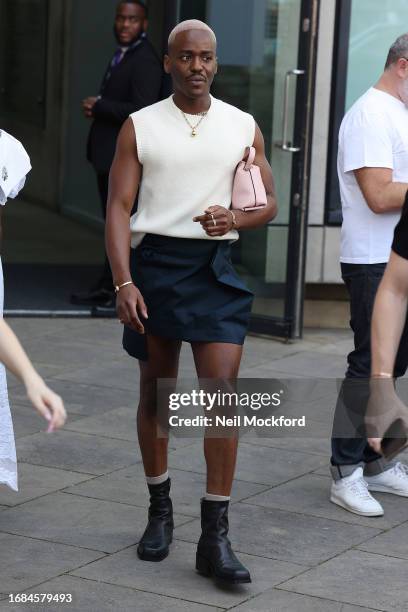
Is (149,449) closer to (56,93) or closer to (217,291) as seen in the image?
(217,291)

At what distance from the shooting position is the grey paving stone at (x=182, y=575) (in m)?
4.47

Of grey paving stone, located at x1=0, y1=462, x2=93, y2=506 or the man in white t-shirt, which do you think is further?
grey paving stone, located at x1=0, y1=462, x2=93, y2=506

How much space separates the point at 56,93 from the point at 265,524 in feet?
35.7

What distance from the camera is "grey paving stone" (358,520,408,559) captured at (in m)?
4.93

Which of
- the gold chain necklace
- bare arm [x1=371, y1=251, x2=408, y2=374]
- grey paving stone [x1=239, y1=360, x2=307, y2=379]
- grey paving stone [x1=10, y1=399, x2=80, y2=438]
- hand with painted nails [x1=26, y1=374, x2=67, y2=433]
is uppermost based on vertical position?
the gold chain necklace

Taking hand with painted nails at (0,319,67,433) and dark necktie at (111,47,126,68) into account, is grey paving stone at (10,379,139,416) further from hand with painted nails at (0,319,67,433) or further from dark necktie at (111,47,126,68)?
hand with painted nails at (0,319,67,433)

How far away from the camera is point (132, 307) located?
15.0 ft

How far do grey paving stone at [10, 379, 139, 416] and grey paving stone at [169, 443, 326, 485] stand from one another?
0.77 m

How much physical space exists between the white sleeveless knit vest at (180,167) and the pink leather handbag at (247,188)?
0.11 ft

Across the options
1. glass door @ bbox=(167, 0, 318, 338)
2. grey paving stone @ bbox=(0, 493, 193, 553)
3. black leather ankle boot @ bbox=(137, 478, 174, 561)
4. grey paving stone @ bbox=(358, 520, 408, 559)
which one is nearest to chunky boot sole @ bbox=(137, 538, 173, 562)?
black leather ankle boot @ bbox=(137, 478, 174, 561)

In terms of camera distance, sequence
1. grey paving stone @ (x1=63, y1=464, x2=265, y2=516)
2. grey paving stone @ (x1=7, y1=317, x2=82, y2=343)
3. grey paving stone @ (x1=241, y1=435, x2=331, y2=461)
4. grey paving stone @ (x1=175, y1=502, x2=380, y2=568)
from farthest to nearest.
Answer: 1. grey paving stone @ (x1=7, y1=317, x2=82, y2=343)
2. grey paving stone @ (x1=241, y1=435, x2=331, y2=461)
3. grey paving stone @ (x1=63, y1=464, x2=265, y2=516)
4. grey paving stone @ (x1=175, y1=502, x2=380, y2=568)

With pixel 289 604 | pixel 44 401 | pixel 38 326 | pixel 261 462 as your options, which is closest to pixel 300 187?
pixel 38 326

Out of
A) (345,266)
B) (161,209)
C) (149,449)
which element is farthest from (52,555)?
(345,266)

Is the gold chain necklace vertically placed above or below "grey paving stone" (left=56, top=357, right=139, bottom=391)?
above
